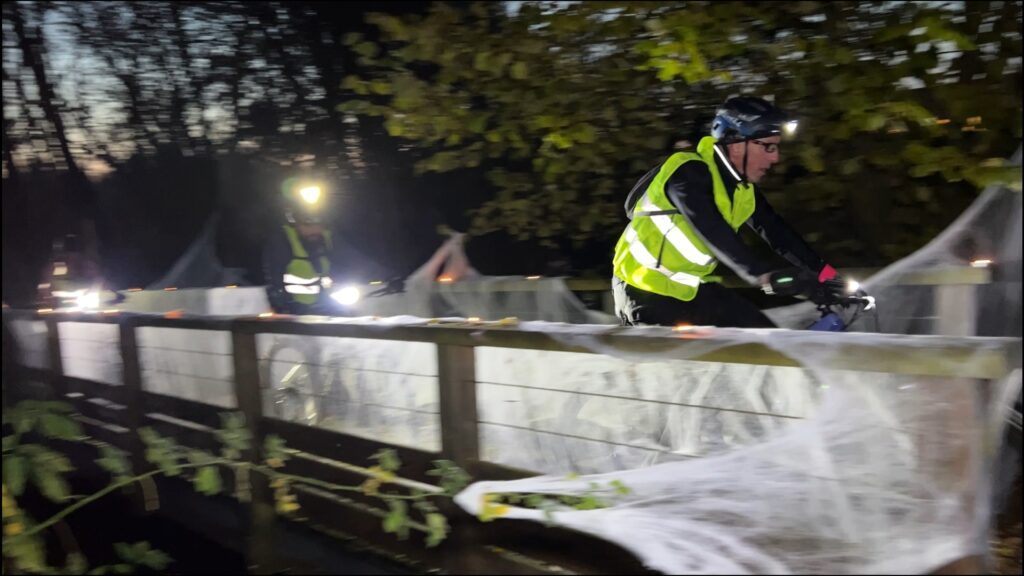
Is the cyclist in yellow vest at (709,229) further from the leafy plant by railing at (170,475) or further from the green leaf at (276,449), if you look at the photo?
the green leaf at (276,449)

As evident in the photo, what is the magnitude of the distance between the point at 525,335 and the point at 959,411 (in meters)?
1.45

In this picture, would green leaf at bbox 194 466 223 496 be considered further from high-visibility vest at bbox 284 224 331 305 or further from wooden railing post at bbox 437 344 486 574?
high-visibility vest at bbox 284 224 331 305

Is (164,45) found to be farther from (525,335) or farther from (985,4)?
(985,4)

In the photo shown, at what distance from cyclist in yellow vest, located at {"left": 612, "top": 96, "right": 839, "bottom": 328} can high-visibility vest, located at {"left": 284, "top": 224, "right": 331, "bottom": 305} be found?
9.23ft

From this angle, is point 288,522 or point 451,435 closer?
point 451,435

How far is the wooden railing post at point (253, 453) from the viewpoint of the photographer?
3.63 metres

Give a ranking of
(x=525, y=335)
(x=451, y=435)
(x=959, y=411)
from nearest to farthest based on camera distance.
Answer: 1. (x=959, y=411)
2. (x=525, y=335)
3. (x=451, y=435)

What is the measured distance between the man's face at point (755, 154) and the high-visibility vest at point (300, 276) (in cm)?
330

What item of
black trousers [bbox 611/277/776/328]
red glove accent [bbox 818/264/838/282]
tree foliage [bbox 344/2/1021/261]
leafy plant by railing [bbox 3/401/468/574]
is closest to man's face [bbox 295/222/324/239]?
tree foliage [bbox 344/2/1021/261]

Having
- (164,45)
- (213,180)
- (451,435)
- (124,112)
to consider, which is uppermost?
(164,45)

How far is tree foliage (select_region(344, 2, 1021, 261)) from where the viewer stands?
3119 mm

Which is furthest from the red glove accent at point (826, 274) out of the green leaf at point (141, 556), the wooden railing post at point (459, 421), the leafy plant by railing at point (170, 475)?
the green leaf at point (141, 556)

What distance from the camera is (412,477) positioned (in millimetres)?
3234

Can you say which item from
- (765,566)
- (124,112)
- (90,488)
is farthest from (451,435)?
(124,112)
